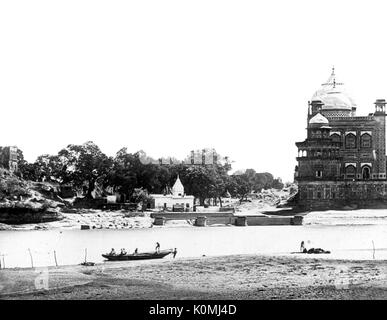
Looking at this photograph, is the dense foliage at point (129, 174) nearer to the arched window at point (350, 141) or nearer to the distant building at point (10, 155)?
the distant building at point (10, 155)

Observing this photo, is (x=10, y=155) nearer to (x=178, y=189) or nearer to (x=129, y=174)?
(x=129, y=174)

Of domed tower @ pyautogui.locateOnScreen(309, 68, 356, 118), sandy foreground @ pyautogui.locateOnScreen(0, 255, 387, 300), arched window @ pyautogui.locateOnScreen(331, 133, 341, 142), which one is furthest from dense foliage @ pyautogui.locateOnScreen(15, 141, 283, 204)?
domed tower @ pyautogui.locateOnScreen(309, 68, 356, 118)

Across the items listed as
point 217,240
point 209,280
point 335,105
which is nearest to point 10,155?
point 217,240

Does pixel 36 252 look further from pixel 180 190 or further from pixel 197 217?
pixel 197 217

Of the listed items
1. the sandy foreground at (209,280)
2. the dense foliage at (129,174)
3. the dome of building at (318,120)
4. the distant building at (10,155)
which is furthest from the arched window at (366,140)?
the distant building at (10,155)

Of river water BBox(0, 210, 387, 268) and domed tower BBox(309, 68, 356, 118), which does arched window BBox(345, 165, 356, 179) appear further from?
domed tower BBox(309, 68, 356, 118)

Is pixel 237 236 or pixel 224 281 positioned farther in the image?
pixel 237 236
